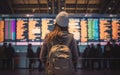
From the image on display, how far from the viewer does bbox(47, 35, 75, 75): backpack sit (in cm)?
432

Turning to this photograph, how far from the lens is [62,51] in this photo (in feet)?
14.2

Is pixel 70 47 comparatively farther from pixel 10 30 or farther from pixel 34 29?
pixel 10 30

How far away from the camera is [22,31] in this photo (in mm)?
20406

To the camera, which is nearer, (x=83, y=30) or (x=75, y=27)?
(x=75, y=27)

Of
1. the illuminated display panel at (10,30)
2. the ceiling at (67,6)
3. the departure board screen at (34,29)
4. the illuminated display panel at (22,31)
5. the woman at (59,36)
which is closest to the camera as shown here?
the woman at (59,36)

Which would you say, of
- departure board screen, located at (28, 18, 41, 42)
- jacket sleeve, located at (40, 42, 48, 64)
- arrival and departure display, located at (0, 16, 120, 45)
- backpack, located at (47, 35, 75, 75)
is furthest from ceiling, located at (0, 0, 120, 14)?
backpack, located at (47, 35, 75, 75)

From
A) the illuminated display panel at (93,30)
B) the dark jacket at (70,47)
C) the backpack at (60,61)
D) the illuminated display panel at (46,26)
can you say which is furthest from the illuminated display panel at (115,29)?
the backpack at (60,61)

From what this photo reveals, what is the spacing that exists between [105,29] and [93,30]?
676mm

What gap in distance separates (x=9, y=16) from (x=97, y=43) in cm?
521

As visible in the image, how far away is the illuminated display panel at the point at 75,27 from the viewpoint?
66.3 ft

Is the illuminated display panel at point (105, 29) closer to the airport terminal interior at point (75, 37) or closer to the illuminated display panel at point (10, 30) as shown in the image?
the airport terminal interior at point (75, 37)

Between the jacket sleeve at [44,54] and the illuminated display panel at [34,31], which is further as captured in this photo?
the illuminated display panel at [34,31]

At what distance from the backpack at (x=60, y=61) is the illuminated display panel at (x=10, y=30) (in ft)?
53.1

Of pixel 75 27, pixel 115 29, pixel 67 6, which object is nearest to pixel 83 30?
pixel 75 27
